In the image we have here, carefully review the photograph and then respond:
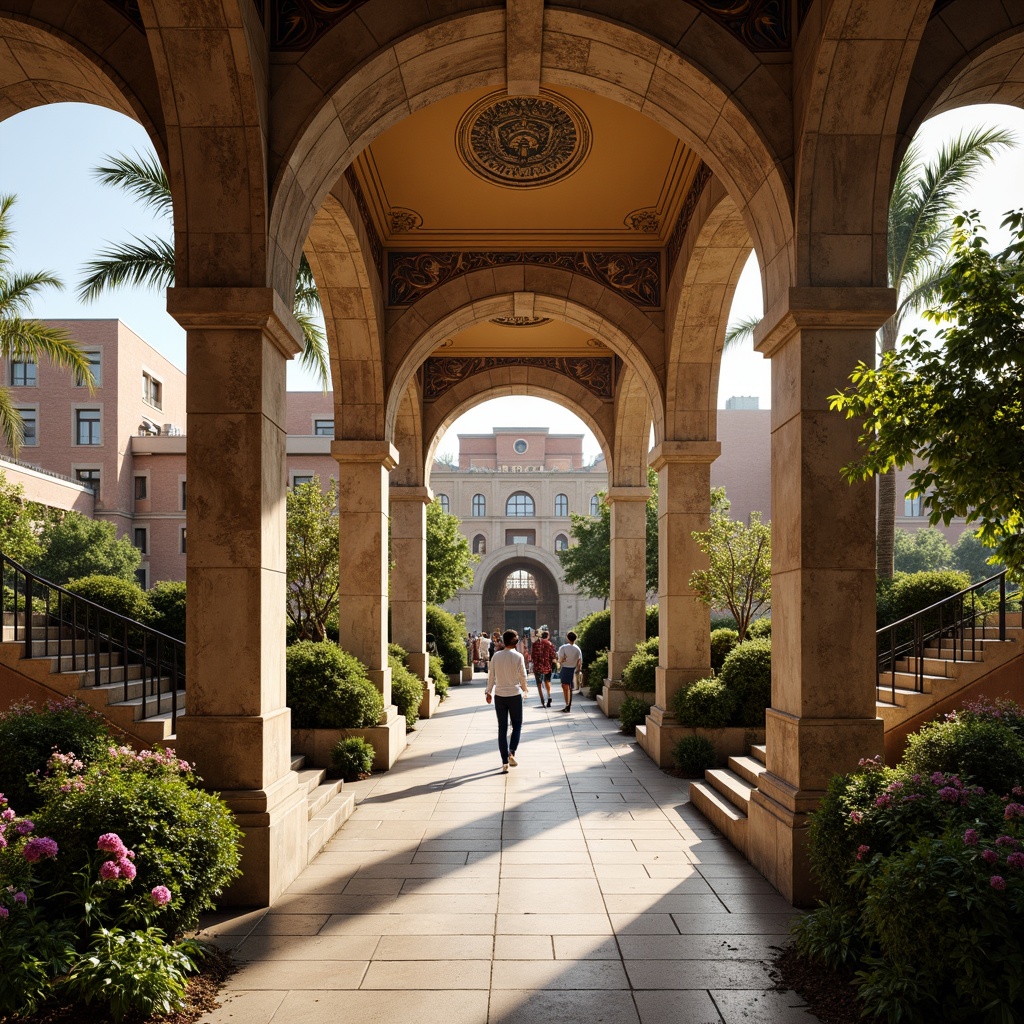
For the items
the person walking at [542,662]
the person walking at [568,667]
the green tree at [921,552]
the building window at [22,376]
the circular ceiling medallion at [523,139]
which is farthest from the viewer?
the green tree at [921,552]

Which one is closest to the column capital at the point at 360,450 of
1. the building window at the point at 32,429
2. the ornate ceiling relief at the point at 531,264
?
the ornate ceiling relief at the point at 531,264

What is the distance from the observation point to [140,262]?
573 inches

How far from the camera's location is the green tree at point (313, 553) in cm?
1384

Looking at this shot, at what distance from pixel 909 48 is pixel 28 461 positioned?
4138 cm

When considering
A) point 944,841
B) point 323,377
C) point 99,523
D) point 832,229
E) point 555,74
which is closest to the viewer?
point 944,841

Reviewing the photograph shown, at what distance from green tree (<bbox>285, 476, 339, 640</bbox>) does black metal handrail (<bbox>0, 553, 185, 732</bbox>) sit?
8.16ft

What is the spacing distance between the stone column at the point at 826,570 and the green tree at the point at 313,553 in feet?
29.0

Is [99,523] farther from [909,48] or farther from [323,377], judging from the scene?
[909,48]

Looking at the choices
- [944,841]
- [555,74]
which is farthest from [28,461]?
[944,841]

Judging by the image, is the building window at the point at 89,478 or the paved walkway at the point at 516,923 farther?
the building window at the point at 89,478

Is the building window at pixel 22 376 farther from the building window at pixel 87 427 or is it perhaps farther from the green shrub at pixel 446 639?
the green shrub at pixel 446 639

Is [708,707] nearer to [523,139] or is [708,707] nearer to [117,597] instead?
[523,139]

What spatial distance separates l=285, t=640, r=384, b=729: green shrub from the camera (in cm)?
1010

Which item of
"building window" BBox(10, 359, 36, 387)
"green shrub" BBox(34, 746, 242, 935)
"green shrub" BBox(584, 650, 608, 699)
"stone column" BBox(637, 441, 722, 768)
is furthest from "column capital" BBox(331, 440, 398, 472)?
"building window" BBox(10, 359, 36, 387)
